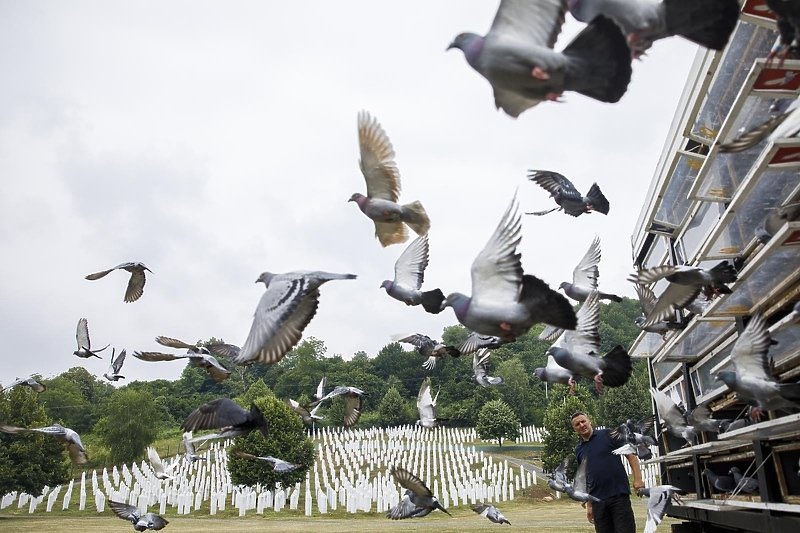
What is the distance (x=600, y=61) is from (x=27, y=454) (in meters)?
36.0

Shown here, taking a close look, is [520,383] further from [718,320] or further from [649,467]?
[718,320]

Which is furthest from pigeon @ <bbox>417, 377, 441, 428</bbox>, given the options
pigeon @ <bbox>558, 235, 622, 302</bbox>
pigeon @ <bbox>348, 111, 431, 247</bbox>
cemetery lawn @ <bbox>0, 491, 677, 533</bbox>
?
cemetery lawn @ <bbox>0, 491, 677, 533</bbox>

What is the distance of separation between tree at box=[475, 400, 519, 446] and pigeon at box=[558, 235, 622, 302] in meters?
45.1

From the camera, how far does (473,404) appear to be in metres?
57.2

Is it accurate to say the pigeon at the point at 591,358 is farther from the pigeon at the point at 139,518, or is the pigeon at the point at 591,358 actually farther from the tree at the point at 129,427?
the tree at the point at 129,427

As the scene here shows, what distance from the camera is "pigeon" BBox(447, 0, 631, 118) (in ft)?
8.51

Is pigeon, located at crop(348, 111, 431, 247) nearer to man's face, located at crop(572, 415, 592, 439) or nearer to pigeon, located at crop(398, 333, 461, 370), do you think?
pigeon, located at crop(398, 333, 461, 370)

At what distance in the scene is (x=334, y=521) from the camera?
932 inches

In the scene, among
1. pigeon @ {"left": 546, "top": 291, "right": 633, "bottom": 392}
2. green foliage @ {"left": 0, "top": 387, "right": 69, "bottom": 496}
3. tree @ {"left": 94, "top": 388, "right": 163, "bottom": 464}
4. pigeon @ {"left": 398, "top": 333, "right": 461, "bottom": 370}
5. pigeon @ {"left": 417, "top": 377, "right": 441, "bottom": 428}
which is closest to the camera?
pigeon @ {"left": 546, "top": 291, "right": 633, "bottom": 392}

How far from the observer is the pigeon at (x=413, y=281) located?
487 centimetres

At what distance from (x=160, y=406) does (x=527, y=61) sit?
62.3m

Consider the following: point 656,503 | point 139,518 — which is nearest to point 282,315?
point 656,503

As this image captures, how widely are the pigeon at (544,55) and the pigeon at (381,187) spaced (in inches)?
86.1

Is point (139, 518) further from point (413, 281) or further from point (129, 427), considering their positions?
point (129, 427)
